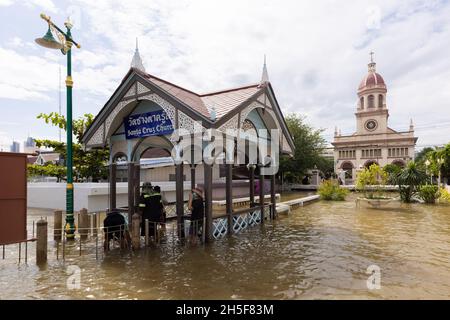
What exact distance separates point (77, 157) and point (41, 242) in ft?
39.8

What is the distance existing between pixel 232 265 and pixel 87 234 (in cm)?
589

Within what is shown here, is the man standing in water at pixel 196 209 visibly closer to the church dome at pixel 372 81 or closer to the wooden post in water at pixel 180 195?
the wooden post in water at pixel 180 195

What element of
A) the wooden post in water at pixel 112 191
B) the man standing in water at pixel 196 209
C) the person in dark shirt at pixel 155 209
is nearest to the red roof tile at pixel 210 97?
the man standing in water at pixel 196 209

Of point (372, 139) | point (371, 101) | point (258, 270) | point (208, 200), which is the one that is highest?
point (371, 101)

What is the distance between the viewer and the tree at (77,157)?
1662 centimetres

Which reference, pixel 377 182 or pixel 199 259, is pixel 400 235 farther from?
pixel 377 182

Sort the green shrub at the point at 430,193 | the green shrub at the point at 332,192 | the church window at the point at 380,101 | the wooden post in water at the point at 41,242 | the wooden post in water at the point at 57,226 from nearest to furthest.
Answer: the wooden post in water at the point at 41,242
the wooden post in water at the point at 57,226
the green shrub at the point at 430,193
the green shrub at the point at 332,192
the church window at the point at 380,101

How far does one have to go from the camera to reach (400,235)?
10.1 m

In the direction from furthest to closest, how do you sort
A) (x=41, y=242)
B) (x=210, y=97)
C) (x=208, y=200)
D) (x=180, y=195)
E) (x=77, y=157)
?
(x=77, y=157), (x=210, y=97), (x=180, y=195), (x=208, y=200), (x=41, y=242)

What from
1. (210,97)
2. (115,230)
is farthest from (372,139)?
(115,230)

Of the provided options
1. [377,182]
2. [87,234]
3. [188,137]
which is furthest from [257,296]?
[377,182]

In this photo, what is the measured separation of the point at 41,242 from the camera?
22.2ft

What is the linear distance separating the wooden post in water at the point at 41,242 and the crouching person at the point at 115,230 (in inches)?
59.1

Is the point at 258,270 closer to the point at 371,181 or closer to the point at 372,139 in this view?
the point at 371,181
